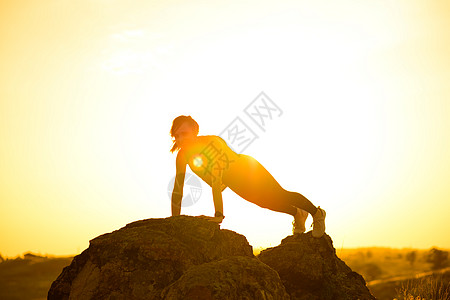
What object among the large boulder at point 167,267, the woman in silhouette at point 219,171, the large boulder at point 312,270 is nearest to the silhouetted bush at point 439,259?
the large boulder at point 312,270

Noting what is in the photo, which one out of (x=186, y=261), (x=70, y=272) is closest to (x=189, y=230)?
(x=186, y=261)

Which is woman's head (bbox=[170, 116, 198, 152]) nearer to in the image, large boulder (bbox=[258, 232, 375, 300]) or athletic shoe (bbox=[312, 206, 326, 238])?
large boulder (bbox=[258, 232, 375, 300])

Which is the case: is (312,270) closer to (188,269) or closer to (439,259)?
(188,269)

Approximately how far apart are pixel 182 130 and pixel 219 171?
0.76m

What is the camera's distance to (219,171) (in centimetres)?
679

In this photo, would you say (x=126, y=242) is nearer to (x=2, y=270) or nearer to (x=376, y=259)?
(x=2, y=270)

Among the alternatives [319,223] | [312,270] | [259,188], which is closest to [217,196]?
[259,188]

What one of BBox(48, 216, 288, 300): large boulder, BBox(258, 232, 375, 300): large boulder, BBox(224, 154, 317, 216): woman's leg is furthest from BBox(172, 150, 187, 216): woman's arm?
BBox(258, 232, 375, 300): large boulder

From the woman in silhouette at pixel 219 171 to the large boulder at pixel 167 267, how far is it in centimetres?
46

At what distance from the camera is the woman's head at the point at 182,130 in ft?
22.2

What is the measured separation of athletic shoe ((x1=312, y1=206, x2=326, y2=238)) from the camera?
7.73 meters

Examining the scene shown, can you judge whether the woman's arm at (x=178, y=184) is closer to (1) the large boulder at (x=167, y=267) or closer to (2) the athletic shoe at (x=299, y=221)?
(1) the large boulder at (x=167, y=267)

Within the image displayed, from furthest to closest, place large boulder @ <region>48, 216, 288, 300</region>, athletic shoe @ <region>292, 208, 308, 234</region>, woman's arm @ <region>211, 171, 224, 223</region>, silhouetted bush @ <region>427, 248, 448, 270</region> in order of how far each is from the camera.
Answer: silhouetted bush @ <region>427, 248, 448, 270</region>, athletic shoe @ <region>292, 208, 308, 234</region>, woman's arm @ <region>211, 171, 224, 223</region>, large boulder @ <region>48, 216, 288, 300</region>

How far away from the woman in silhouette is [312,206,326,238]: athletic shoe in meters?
0.37
